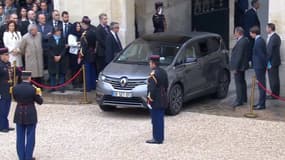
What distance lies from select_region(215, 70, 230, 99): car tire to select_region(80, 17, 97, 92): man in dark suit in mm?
3416

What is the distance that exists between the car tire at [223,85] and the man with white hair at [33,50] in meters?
4.70

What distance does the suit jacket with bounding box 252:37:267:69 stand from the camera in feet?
50.0

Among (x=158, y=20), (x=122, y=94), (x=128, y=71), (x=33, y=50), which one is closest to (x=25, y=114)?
(x=122, y=94)

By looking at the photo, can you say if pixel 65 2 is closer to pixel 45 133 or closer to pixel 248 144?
pixel 45 133

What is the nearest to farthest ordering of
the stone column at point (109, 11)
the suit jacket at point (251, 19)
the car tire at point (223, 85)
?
the car tire at point (223, 85) < the stone column at point (109, 11) < the suit jacket at point (251, 19)

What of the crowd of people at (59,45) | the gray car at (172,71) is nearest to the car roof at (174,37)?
the gray car at (172,71)

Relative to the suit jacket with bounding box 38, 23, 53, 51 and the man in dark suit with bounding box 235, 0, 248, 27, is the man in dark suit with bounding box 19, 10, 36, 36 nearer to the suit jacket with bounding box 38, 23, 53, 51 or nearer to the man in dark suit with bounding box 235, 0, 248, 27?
the suit jacket with bounding box 38, 23, 53, 51

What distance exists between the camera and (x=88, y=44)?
58.2 ft

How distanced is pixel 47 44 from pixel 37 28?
19.4 inches

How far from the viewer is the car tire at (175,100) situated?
1488 centimetres

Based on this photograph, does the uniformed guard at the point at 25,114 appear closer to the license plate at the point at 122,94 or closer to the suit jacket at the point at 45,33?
the license plate at the point at 122,94

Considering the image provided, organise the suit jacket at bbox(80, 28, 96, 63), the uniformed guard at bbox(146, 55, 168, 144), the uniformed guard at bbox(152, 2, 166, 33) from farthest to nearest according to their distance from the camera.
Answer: the uniformed guard at bbox(152, 2, 166, 33)
the suit jacket at bbox(80, 28, 96, 63)
the uniformed guard at bbox(146, 55, 168, 144)

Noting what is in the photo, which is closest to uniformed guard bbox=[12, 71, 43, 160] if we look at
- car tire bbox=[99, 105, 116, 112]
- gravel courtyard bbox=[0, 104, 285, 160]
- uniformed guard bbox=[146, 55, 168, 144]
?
gravel courtyard bbox=[0, 104, 285, 160]

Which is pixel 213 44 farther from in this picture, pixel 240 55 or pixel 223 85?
pixel 240 55
